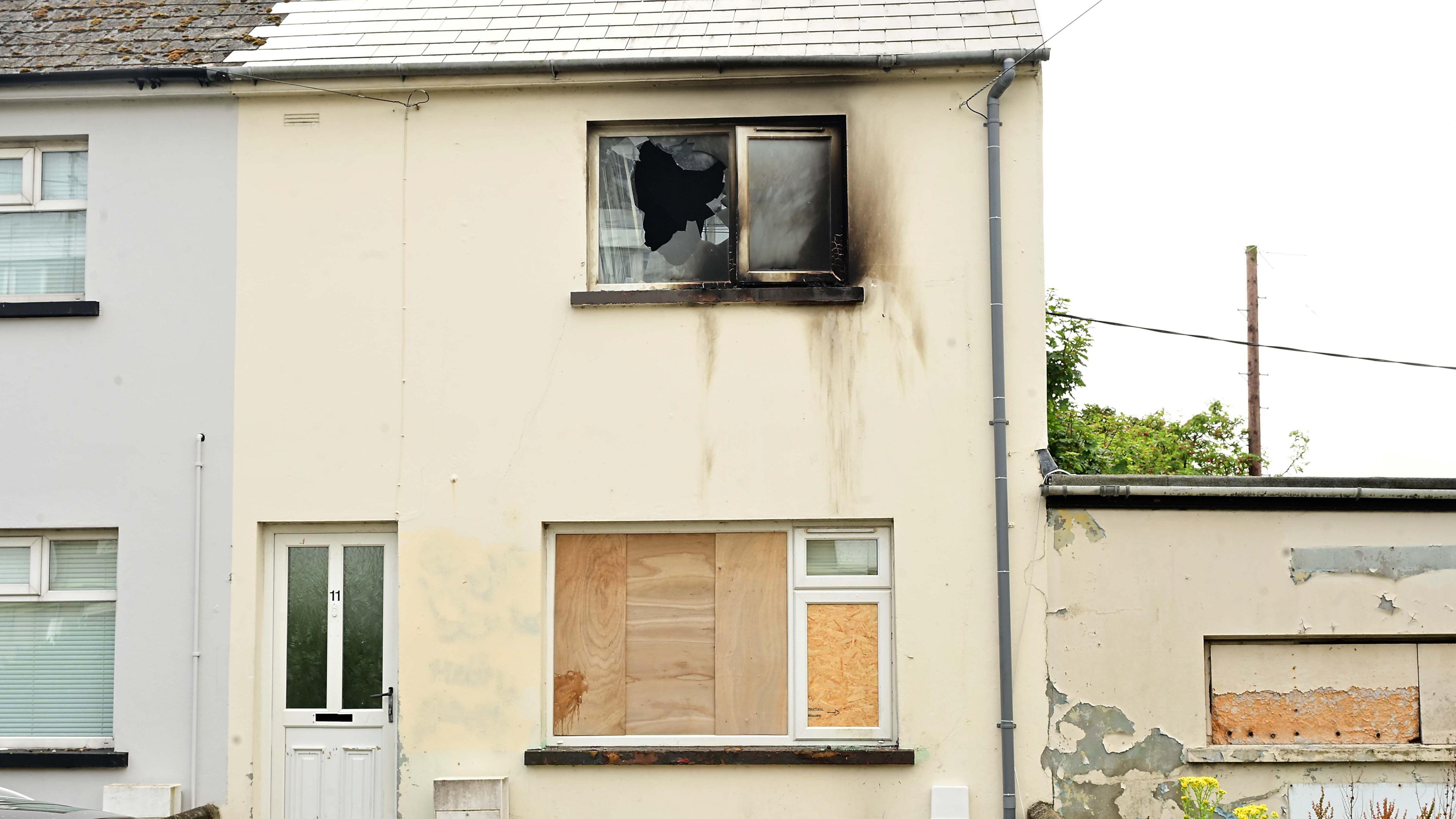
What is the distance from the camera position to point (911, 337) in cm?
840

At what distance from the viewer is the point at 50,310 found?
870 centimetres

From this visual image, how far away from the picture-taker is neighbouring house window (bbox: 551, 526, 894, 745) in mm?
8305

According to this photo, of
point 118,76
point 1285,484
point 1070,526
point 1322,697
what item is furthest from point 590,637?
point 118,76

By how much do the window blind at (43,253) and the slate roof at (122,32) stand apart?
3.50 ft

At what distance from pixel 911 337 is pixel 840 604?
6.25ft

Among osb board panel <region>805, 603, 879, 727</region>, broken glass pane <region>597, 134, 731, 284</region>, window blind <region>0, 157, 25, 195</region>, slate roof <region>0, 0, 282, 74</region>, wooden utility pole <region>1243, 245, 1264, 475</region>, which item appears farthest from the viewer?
wooden utility pole <region>1243, 245, 1264, 475</region>

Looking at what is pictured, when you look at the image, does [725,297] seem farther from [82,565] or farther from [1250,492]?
[82,565]

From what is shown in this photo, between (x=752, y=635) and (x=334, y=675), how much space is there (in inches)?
116

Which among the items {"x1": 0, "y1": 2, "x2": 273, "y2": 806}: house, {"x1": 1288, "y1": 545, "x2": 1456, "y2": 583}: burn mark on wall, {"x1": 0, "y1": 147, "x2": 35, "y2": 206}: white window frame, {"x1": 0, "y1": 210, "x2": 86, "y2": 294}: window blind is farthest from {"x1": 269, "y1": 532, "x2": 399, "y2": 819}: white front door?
{"x1": 1288, "y1": 545, "x2": 1456, "y2": 583}: burn mark on wall

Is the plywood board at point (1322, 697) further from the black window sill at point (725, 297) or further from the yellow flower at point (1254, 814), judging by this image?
the black window sill at point (725, 297)

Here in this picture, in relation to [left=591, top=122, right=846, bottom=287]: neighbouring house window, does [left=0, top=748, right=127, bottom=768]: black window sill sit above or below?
below

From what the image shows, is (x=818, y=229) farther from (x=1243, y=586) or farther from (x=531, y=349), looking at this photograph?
(x=1243, y=586)

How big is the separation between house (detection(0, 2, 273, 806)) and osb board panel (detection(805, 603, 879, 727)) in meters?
4.07

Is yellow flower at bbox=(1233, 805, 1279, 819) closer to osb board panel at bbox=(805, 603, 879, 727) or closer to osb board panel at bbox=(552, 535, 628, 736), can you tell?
osb board panel at bbox=(805, 603, 879, 727)
